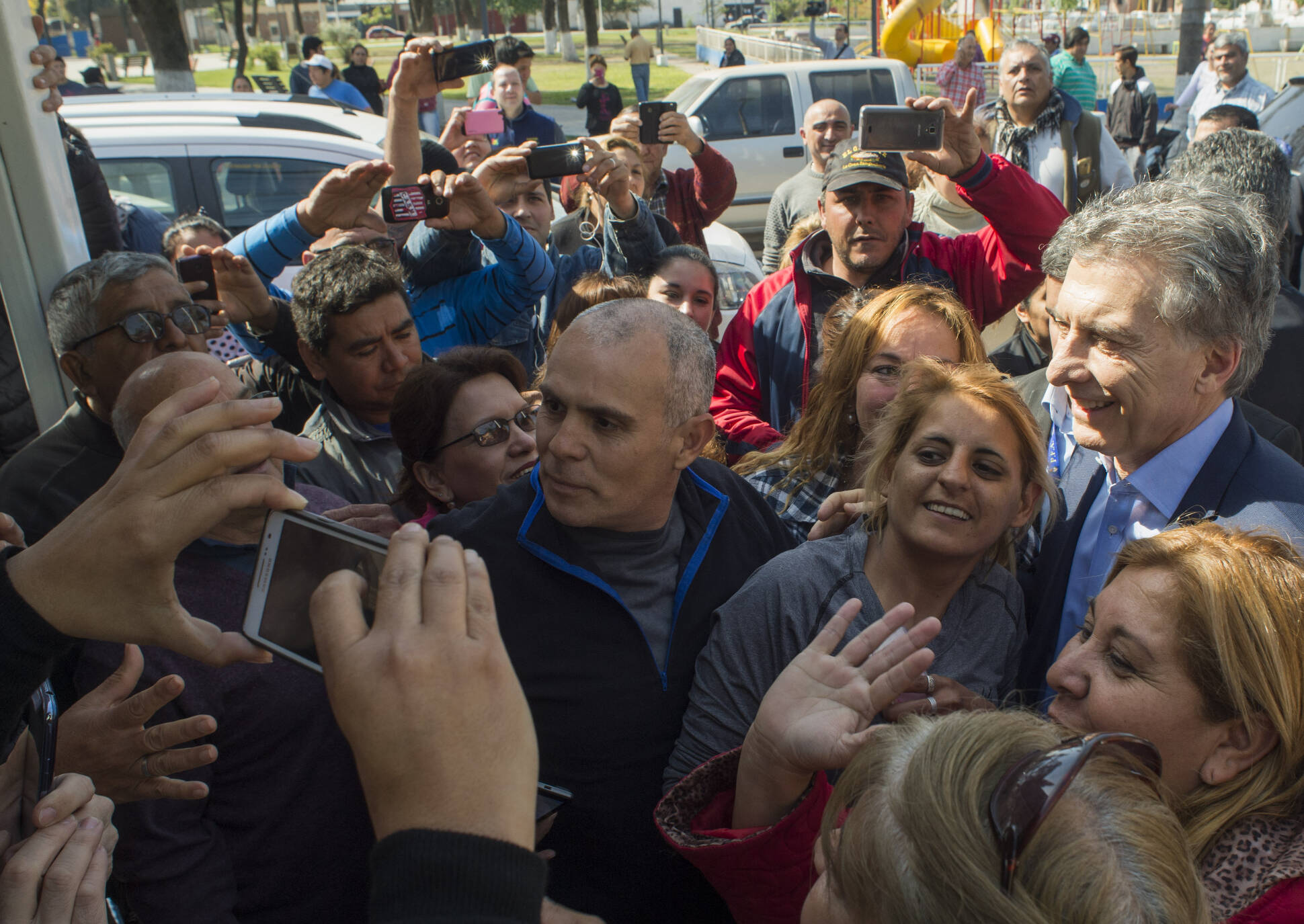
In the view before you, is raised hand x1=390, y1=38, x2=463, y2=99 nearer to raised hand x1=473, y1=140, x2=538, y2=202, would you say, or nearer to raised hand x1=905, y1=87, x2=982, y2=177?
raised hand x1=473, y1=140, x2=538, y2=202

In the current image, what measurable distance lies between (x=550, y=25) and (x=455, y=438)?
4185cm

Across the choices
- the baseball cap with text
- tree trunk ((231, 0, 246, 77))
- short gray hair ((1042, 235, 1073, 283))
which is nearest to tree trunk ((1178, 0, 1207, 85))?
the baseball cap with text

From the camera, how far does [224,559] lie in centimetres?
193

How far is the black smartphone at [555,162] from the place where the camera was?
4105 mm

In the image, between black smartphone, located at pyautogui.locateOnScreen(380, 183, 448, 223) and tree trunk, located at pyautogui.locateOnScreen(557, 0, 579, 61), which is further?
tree trunk, located at pyautogui.locateOnScreen(557, 0, 579, 61)

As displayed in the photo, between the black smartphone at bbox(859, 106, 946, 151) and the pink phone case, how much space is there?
2626 millimetres

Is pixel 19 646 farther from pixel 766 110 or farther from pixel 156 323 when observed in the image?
pixel 766 110

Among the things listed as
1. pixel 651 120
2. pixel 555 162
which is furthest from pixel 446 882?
pixel 651 120

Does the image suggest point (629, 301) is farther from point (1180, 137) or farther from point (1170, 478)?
point (1180, 137)

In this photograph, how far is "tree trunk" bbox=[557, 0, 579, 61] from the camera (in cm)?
3597

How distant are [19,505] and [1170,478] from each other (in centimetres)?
273

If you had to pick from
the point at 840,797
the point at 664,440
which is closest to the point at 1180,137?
the point at 664,440

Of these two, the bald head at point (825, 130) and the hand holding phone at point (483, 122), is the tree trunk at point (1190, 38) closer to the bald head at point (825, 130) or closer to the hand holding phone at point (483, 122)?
the bald head at point (825, 130)

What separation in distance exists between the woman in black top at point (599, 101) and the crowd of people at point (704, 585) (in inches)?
430
